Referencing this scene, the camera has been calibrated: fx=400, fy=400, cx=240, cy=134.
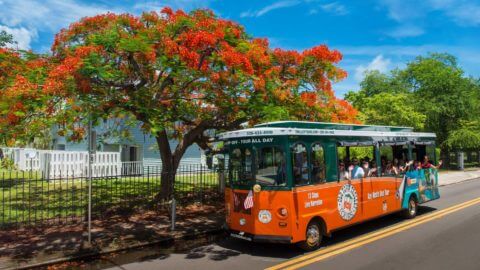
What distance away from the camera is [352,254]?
907 centimetres

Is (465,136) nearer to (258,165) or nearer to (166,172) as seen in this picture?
(166,172)

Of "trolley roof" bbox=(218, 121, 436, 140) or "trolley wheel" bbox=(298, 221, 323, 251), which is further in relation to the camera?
"trolley wheel" bbox=(298, 221, 323, 251)

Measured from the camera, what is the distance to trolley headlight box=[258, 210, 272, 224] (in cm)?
900

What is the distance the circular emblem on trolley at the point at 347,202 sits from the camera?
10297 millimetres

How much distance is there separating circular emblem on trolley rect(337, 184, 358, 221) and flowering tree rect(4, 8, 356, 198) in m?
2.94

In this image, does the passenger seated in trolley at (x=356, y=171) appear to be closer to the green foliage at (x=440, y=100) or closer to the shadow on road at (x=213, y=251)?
the shadow on road at (x=213, y=251)

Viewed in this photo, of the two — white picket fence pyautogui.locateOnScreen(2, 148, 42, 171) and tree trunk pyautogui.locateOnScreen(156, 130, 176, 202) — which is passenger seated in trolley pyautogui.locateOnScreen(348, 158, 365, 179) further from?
white picket fence pyautogui.locateOnScreen(2, 148, 42, 171)

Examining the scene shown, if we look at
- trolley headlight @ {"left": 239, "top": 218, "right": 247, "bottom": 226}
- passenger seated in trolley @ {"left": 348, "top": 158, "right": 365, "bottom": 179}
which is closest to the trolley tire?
passenger seated in trolley @ {"left": 348, "top": 158, "right": 365, "bottom": 179}

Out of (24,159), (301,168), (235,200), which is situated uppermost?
(24,159)

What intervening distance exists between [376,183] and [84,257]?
26.8ft

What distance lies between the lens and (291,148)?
354 inches

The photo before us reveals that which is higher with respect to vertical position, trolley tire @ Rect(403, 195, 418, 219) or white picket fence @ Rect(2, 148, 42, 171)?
white picket fence @ Rect(2, 148, 42, 171)

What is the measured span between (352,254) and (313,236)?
958mm

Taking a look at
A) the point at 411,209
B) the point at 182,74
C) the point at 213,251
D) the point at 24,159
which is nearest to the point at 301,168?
the point at 213,251
